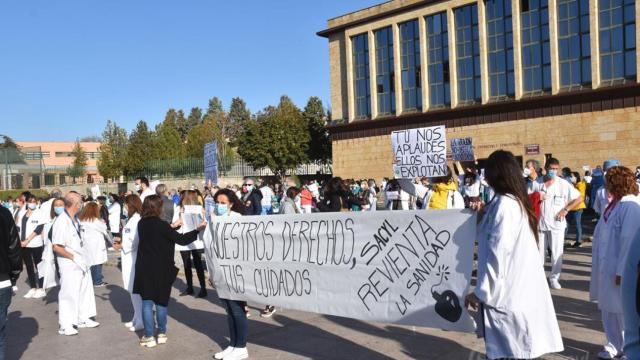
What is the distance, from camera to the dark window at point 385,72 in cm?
4069

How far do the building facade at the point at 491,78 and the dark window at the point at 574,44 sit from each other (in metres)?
0.05

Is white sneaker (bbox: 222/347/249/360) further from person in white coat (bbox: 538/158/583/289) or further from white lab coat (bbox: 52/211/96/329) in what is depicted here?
person in white coat (bbox: 538/158/583/289)

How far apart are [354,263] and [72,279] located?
175 inches

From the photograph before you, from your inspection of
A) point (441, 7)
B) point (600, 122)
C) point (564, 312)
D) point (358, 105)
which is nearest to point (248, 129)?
point (358, 105)

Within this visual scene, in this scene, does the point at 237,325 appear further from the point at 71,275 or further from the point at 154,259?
the point at 71,275

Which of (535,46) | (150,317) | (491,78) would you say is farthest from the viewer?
(491,78)

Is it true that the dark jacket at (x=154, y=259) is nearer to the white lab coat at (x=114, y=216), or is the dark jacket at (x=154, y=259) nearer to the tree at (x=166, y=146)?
the white lab coat at (x=114, y=216)

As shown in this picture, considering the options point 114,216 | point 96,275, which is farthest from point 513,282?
point 114,216

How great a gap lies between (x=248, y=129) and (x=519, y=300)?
50660 millimetres

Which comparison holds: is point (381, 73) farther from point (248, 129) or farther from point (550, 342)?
point (550, 342)

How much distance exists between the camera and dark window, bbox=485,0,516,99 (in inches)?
1352

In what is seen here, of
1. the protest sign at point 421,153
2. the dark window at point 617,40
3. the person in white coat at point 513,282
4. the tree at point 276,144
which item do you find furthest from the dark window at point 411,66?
the person in white coat at point 513,282

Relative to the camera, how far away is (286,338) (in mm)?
7234

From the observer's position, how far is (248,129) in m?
53.8
